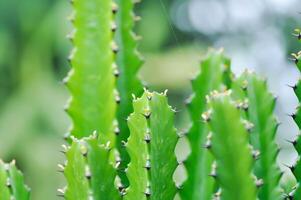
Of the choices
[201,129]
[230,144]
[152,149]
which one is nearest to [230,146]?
[230,144]

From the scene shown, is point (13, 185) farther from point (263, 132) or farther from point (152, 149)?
point (263, 132)

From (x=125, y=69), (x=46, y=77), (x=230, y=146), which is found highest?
(x=46, y=77)

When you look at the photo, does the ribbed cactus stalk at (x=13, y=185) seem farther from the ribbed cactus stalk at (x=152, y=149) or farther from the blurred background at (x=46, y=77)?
the blurred background at (x=46, y=77)

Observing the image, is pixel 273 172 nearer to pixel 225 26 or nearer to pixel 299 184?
pixel 299 184

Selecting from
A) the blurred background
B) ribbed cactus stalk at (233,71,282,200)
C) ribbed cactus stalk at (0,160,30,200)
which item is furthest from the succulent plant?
the blurred background

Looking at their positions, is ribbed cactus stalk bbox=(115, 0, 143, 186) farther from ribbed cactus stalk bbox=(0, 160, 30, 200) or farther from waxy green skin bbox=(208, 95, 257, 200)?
waxy green skin bbox=(208, 95, 257, 200)

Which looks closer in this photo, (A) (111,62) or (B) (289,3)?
(A) (111,62)

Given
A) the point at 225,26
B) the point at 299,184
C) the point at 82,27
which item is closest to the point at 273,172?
the point at 299,184
